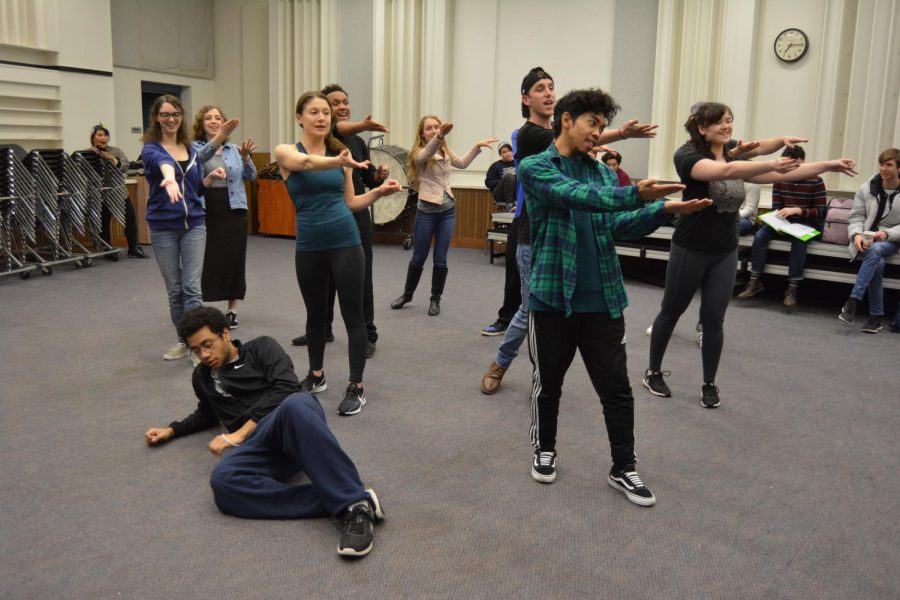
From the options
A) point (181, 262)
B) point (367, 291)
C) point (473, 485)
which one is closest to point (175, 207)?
point (181, 262)

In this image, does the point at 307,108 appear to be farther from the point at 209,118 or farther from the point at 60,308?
the point at 60,308

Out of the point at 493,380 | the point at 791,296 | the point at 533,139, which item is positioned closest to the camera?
the point at 533,139

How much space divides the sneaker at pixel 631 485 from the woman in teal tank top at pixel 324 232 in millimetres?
1292

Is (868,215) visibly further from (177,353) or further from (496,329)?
(177,353)

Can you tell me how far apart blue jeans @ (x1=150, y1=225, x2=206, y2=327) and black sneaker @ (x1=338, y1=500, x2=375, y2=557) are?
220 centimetres

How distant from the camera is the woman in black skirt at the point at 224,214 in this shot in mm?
4770

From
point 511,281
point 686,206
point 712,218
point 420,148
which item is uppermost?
point 420,148

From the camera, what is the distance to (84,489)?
282cm

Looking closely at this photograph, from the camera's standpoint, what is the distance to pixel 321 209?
3.46m

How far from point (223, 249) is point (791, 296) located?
431cm

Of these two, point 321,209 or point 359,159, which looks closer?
point 321,209

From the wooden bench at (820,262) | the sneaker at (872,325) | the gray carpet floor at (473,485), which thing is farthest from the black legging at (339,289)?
the sneaker at (872,325)

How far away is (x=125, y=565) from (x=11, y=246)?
6.41 meters

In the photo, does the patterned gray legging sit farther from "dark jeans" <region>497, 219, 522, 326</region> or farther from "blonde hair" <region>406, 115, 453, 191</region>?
"blonde hair" <region>406, 115, 453, 191</region>
